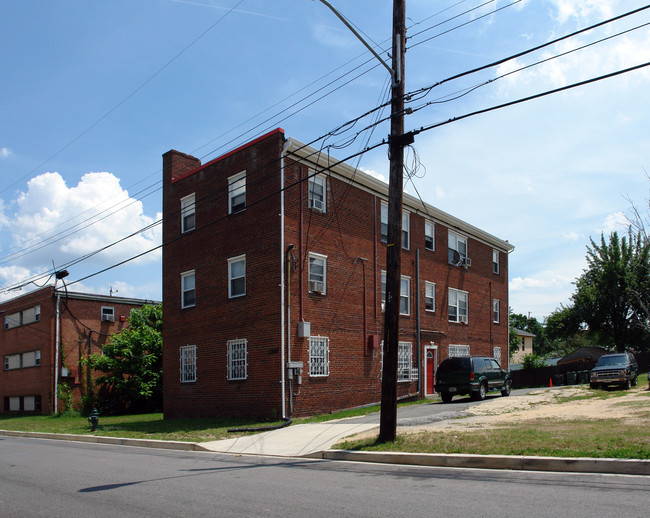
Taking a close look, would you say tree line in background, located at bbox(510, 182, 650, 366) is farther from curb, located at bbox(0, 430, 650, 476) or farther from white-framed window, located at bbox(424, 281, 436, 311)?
curb, located at bbox(0, 430, 650, 476)

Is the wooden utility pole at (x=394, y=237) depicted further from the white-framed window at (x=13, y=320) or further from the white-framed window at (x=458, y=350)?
the white-framed window at (x=13, y=320)

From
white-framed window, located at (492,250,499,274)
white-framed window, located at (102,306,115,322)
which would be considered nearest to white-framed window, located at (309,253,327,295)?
white-framed window, located at (492,250,499,274)

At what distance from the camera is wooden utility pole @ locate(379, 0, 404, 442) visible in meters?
12.1

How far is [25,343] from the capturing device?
37.0 metres

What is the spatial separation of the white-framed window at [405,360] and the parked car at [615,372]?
27.3 feet

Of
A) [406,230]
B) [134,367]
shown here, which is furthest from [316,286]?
[134,367]

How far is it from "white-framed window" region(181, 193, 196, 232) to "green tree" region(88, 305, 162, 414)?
8.86m

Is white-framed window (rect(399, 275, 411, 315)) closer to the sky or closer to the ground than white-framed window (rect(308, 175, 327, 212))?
closer to the ground

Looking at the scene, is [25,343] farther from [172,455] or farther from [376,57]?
[376,57]

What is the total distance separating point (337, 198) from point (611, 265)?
3688cm

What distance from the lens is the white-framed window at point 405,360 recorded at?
2514cm

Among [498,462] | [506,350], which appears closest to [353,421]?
[498,462]

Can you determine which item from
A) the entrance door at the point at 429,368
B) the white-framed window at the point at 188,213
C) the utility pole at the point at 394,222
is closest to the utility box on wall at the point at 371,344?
the entrance door at the point at 429,368

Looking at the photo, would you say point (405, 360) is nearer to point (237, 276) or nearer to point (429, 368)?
point (429, 368)
